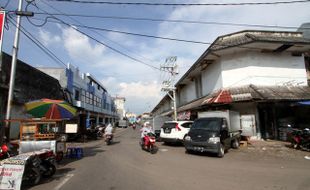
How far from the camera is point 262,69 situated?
18.6m

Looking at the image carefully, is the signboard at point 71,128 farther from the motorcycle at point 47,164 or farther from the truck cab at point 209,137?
the truck cab at point 209,137

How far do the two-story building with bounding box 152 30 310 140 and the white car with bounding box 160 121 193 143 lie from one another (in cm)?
271

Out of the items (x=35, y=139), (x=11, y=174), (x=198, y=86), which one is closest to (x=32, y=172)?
(x=11, y=174)

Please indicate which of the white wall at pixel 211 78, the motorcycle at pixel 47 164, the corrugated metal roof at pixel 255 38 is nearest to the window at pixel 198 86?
the white wall at pixel 211 78

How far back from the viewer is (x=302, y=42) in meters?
17.5

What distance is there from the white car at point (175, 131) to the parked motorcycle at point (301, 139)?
20.9 ft

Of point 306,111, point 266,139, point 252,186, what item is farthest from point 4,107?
point 306,111

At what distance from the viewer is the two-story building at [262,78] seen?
17156mm

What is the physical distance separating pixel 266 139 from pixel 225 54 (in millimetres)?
7266

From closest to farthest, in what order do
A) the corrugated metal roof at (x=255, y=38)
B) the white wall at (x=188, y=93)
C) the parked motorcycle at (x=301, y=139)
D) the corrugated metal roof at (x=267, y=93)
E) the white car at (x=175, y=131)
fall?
the parked motorcycle at (x=301, y=139) → the corrugated metal roof at (x=267, y=93) → the white car at (x=175, y=131) → the corrugated metal roof at (x=255, y=38) → the white wall at (x=188, y=93)

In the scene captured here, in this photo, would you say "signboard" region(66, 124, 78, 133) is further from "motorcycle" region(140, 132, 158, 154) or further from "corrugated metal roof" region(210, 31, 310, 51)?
"corrugated metal roof" region(210, 31, 310, 51)

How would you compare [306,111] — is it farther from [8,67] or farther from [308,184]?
[8,67]

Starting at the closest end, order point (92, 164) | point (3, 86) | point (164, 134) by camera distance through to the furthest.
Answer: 1. point (92, 164)
2. point (3, 86)
3. point (164, 134)

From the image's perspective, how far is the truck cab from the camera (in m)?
11.7
